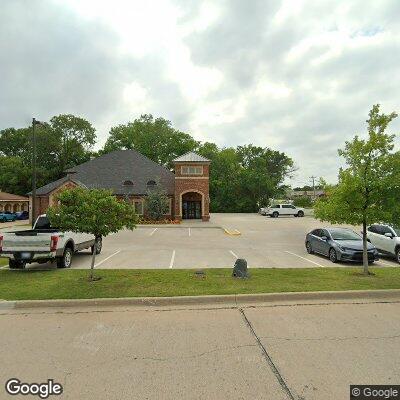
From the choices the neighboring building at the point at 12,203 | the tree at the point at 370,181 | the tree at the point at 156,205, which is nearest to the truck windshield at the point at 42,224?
the tree at the point at 370,181

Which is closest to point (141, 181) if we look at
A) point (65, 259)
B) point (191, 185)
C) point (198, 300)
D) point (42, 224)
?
point (191, 185)

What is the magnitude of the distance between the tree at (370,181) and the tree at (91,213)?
6299 millimetres

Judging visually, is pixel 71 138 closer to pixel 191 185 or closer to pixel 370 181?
pixel 191 185

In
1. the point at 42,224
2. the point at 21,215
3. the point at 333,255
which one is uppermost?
the point at 42,224

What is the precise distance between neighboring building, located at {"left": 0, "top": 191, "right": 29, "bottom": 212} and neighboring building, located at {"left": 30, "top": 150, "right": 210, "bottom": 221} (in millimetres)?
10462

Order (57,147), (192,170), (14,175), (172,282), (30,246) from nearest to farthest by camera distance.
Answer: (172,282) → (30,246) → (192,170) → (14,175) → (57,147)

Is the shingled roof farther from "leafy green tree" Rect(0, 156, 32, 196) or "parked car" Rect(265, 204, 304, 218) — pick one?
"leafy green tree" Rect(0, 156, 32, 196)

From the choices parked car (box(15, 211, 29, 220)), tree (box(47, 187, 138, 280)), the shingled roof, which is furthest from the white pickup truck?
parked car (box(15, 211, 29, 220))

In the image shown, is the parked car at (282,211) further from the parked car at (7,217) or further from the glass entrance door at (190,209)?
the parked car at (7,217)

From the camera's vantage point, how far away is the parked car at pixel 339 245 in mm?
13352

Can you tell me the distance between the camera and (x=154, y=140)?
73500 mm

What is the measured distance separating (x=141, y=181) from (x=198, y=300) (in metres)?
37.7

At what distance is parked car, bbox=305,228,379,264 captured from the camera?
13.4m

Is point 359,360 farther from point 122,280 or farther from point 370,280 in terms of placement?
point 122,280
